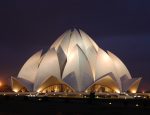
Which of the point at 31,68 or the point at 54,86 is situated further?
the point at 31,68

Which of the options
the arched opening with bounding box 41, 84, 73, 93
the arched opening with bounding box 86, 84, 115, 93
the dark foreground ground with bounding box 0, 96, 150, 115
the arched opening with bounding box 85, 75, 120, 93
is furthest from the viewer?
the arched opening with bounding box 86, 84, 115, 93

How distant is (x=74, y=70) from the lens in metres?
58.6

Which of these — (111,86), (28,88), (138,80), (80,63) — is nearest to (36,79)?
(28,88)

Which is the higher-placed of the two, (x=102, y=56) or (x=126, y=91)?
(x=102, y=56)

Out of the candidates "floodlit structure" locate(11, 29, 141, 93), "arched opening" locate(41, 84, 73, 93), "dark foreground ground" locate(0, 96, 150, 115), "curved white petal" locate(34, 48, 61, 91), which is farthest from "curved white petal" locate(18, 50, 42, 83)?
"dark foreground ground" locate(0, 96, 150, 115)

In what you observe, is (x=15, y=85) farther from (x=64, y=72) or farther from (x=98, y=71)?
(x=98, y=71)

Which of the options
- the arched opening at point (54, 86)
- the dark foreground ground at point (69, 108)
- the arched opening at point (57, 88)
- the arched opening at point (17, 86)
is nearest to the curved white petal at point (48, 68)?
the arched opening at point (54, 86)

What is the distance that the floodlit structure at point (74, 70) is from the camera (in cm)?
5812

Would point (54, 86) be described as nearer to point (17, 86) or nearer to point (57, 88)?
point (57, 88)

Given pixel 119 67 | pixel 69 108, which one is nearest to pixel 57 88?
pixel 119 67

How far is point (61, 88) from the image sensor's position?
5938 cm

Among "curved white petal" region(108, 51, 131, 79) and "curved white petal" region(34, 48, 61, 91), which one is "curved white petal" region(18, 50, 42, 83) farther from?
"curved white petal" region(108, 51, 131, 79)

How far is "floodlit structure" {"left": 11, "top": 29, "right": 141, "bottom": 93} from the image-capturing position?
191 feet

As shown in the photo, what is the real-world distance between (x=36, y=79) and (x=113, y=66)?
11183 millimetres
